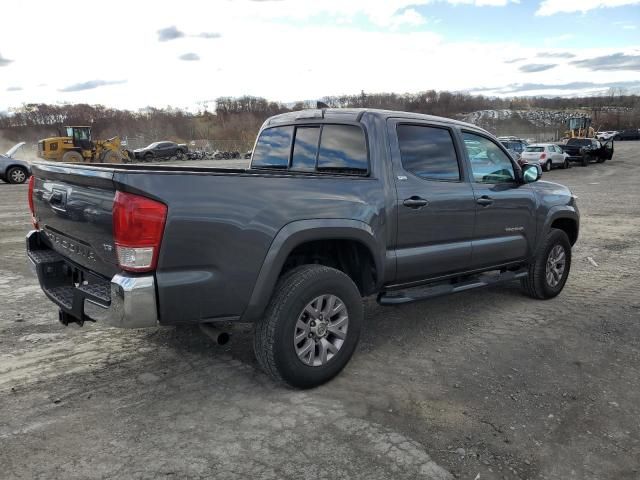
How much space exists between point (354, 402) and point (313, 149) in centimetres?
211

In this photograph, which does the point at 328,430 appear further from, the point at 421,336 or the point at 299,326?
the point at 421,336

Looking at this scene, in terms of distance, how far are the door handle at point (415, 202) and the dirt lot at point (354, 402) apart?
3.94 feet

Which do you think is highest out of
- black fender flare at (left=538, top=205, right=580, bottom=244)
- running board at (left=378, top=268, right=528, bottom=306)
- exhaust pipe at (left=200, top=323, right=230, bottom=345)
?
black fender flare at (left=538, top=205, right=580, bottom=244)

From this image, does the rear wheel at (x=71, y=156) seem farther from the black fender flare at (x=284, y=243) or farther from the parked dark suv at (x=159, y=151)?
the black fender flare at (x=284, y=243)

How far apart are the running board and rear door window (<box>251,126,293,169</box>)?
1.50 meters

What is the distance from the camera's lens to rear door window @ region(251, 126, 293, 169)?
4.68 m

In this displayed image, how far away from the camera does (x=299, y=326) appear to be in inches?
137

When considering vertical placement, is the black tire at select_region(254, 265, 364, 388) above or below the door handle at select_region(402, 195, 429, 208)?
below

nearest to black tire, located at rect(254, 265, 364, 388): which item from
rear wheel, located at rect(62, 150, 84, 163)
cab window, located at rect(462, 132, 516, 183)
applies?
cab window, located at rect(462, 132, 516, 183)

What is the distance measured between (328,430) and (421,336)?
180 centimetres

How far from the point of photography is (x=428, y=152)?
4379 mm

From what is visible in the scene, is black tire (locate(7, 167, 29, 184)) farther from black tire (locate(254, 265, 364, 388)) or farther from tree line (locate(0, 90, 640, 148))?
tree line (locate(0, 90, 640, 148))

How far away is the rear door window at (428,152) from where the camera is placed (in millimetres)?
4191

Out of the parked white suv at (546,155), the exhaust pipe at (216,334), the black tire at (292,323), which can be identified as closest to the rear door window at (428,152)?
the black tire at (292,323)
